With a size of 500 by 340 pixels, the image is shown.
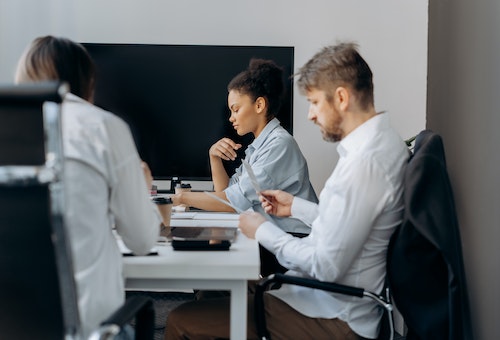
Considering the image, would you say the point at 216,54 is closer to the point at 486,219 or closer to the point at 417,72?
the point at 417,72

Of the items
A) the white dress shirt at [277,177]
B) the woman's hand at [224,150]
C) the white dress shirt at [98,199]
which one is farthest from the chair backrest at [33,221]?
the woman's hand at [224,150]

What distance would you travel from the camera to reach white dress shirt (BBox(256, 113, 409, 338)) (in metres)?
1.59

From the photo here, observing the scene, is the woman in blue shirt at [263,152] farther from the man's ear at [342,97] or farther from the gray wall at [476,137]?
the man's ear at [342,97]

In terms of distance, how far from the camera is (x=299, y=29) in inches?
152

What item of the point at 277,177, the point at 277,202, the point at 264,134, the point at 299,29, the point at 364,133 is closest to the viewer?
the point at 364,133

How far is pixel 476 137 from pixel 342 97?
829 millimetres

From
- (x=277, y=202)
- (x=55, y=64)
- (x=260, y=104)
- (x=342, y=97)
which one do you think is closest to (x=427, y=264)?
(x=342, y=97)

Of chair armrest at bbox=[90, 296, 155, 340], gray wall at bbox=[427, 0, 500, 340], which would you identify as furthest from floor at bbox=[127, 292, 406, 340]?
chair armrest at bbox=[90, 296, 155, 340]

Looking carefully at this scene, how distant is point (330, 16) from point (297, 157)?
1.48m

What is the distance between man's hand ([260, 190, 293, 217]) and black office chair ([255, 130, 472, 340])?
686mm

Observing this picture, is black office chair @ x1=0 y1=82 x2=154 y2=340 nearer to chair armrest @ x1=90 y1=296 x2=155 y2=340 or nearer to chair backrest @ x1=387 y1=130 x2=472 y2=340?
chair armrest @ x1=90 y1=296 x2=155 y2=340

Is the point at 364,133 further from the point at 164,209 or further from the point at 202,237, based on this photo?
the point at 164,209

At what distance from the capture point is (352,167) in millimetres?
1621

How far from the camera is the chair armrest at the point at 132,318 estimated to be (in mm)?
1109
